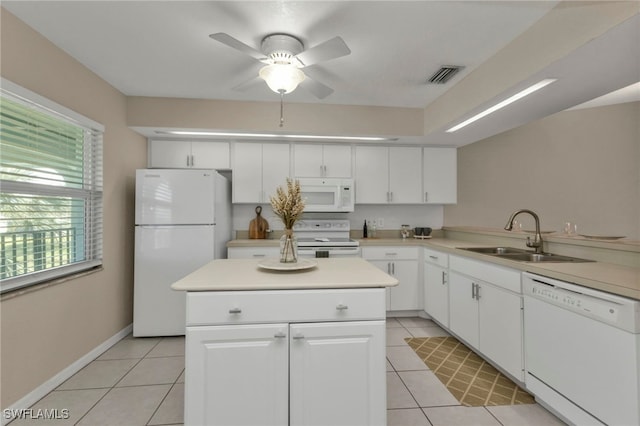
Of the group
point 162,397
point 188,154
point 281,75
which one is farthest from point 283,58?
point 162,397

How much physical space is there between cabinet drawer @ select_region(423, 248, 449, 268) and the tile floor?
→ 0.95 m

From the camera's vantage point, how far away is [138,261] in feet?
9.62

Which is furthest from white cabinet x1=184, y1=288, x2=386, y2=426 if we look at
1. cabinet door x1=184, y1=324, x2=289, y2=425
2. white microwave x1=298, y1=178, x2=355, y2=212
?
white microwave x1=298, y1=178, x2=355, y2=212

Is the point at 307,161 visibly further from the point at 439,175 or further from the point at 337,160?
the point at 439,175

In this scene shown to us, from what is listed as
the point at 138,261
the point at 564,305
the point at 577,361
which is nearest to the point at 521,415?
the point at 577,361

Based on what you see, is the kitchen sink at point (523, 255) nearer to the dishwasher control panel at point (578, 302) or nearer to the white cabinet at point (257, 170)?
the dishwasher control panel at point (578, 302)

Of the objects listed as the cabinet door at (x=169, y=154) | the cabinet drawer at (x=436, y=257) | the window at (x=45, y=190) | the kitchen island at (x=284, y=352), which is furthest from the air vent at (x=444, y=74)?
the window at (x=45, y=190)

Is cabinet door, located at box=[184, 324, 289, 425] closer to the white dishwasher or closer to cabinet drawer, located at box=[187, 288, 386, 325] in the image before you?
cabinet drawer, located at box=[187, 288, 386, 325]

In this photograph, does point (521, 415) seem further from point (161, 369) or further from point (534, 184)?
point (534, 184)

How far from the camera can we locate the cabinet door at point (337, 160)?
146 inches

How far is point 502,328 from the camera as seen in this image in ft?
7.16

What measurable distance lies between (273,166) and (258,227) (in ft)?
2.68

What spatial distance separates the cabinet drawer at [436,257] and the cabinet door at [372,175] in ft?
2.71

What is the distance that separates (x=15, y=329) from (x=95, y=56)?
2.00 metres
